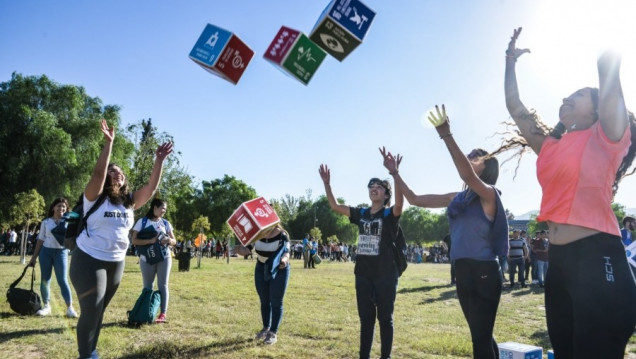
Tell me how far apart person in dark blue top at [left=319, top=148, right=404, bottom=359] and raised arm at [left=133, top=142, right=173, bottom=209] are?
2.35 m

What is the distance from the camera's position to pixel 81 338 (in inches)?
160

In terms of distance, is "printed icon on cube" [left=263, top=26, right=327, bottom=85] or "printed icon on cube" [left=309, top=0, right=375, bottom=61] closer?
"printed icon on cube" [left=309, top=0, right=375, bottom=61]

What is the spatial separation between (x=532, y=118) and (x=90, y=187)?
12.3ft

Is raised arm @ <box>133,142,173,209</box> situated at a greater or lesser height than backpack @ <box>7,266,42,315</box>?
greater

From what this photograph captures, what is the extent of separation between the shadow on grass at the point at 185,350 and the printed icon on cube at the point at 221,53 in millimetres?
3548

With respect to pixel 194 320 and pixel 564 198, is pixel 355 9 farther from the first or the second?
pixel 194 320

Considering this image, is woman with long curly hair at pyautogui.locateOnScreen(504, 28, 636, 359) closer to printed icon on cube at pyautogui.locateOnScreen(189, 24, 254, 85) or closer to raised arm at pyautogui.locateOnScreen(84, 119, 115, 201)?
raised arm at pyautogui.locateOnScreen(84, 119, 115, 201)

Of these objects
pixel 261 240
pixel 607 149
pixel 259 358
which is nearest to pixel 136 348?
pixel 259 358

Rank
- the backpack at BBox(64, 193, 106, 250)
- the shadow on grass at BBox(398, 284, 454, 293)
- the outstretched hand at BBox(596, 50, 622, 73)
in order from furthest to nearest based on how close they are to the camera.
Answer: the shadow on grass at BBox(398, 284, 454, 293) → the backpack at BBox(64, 193, 106, 250) → the outstretched hand at BBox(596, 50, 622, 73)

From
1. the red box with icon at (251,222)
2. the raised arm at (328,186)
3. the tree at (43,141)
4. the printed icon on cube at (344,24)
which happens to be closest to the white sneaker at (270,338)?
the red box with icon at (251,222)

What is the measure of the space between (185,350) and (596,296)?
16.4 feet

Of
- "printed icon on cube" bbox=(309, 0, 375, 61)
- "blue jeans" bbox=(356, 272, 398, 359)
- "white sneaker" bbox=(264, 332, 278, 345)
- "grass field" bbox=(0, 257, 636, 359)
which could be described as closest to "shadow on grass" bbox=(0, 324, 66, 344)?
"grass field" bbox=(0, 257, 636, 359)

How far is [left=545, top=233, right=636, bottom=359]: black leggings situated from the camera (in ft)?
7.73

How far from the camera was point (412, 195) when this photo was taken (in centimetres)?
450
